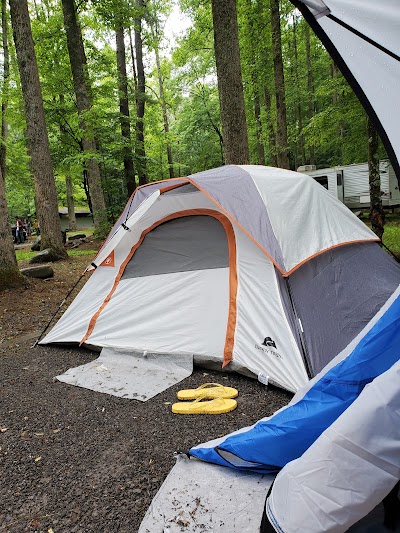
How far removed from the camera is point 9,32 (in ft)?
54.7

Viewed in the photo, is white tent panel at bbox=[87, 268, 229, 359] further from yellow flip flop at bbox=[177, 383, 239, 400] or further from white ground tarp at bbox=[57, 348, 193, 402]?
yellow flip flop at bbox=[177, 383, 239, 400]

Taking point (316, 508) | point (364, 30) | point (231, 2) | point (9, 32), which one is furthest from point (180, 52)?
point (316, 508)

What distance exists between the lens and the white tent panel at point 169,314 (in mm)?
3467

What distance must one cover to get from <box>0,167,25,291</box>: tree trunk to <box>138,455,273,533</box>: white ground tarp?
16.1 feet

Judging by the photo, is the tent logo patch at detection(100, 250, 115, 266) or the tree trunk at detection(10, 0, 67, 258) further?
the tree trunk at detection(10, 0, 67, 258)

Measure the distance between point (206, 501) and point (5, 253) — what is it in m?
5.24

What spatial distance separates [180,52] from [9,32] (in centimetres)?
769

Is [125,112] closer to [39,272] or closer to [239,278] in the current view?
[39,272]

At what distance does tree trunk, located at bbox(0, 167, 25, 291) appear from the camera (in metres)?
5.91

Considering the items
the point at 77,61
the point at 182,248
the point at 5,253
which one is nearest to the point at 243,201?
the point at 182,248

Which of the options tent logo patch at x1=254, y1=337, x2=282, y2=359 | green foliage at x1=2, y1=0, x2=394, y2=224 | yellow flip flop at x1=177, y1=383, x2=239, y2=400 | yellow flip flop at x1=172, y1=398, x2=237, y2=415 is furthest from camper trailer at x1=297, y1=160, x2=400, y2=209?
yellow flip flop at x1=172, y1=398, x2=237, y2=415

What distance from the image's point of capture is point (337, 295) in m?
3.20

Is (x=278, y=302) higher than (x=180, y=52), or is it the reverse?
(x=180, y=52)

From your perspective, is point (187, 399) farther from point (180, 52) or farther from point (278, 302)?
point (180, 52)
